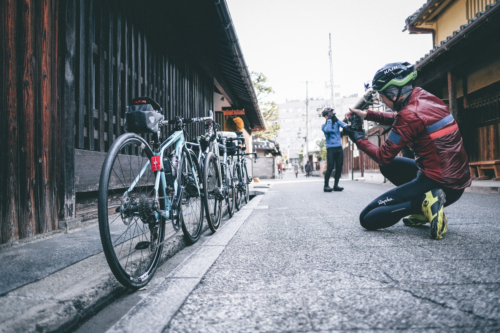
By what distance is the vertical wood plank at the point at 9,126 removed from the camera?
2.32m

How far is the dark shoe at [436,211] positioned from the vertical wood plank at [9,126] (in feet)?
10.7

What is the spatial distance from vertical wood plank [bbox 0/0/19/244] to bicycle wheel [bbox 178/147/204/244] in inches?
49.2

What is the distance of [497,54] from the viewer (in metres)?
7.97

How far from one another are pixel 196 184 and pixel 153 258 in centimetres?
105

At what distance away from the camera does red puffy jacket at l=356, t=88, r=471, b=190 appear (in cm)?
257

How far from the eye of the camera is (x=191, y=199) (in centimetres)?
301

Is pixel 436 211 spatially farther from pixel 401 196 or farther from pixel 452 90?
pixel 452 90

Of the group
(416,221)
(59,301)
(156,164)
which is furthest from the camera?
(416,221)

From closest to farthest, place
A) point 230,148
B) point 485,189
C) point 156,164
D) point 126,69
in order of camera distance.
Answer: point 156,164 → point 126,69 → point 230,148 → point 485,189

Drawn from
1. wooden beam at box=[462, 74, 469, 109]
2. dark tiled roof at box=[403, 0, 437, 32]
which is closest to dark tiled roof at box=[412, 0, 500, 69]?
wooden beam at box=[462, 74, 469, 109]

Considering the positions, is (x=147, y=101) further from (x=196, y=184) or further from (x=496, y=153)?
(x=496, y=153)

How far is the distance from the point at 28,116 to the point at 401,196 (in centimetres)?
318

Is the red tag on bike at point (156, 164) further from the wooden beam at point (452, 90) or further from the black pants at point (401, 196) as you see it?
the wooden beam at point (452, 90)

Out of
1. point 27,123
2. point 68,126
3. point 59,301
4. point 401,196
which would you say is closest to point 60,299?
point 59,301
